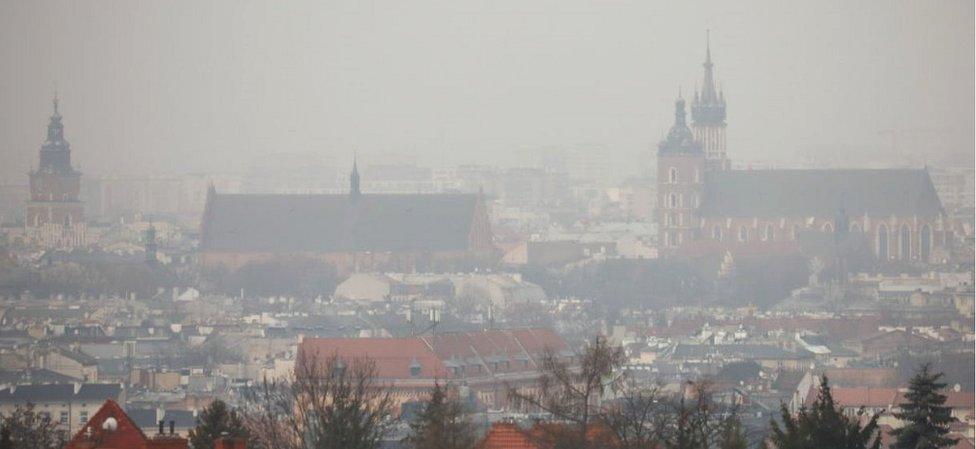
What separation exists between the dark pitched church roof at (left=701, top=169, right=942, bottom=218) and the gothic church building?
0.04 metres

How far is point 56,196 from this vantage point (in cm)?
14788

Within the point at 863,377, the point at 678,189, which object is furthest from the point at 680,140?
the point at 863,377

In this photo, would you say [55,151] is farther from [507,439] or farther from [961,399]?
[507,439]

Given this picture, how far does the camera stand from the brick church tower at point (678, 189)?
14112cm

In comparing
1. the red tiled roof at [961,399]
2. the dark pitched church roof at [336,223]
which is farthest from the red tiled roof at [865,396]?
the dark pitched church roof at [336,223]

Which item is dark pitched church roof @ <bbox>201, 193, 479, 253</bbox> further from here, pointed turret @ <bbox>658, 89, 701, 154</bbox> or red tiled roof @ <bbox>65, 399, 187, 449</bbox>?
red tiled roof @ <bbox>65, 399, 187, 449</bbox>

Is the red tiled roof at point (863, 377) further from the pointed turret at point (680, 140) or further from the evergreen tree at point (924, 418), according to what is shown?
the pointed turret at point (680, 140)

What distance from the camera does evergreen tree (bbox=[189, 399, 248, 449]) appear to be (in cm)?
2734

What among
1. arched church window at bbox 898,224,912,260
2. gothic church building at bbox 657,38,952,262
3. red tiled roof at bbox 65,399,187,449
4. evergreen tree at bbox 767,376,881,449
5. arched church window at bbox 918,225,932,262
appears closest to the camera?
red tiled roof at bbox 65,399,187,449

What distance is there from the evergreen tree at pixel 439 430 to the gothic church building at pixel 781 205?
10830cm

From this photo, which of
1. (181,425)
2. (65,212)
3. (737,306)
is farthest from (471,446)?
(65,212)

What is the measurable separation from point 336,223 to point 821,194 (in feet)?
63.1

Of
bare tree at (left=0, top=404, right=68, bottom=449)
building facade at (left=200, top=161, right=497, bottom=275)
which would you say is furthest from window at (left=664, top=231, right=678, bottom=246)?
bare tree at (left=0, top=404, right=68, bottom=449)

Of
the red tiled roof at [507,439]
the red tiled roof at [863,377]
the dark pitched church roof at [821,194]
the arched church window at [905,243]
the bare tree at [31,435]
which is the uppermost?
the dark pitched church roof at [821,194]
